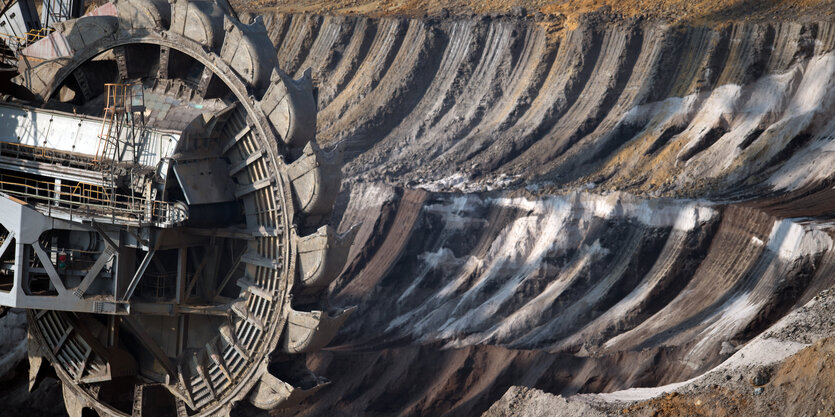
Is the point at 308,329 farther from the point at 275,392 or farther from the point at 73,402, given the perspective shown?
the point at 73,402

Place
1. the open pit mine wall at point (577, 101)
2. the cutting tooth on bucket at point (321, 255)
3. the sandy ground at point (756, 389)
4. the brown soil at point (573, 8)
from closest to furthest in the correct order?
the sandy ground at point (756, 389) → the cutting tooth on bucket at point (321, 255) → the open pit mine wall at point (577, 101) → the brown soil at point (573, 8)

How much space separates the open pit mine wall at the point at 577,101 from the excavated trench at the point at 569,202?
0.07 meters

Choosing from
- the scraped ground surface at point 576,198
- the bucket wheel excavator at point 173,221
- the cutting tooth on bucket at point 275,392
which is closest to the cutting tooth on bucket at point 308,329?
the bucket wheel excavator at point 173,221

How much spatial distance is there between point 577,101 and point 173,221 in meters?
18.3

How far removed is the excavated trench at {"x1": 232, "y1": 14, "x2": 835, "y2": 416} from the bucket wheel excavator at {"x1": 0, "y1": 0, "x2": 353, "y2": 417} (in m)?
3.42

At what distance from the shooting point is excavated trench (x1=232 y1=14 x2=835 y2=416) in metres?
19.0

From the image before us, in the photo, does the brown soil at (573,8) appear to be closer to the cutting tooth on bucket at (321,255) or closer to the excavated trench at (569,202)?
the excavated trench at (569,202)

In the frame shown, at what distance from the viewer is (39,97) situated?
18.6m

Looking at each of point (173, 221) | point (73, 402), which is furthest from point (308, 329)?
point (73, 402)

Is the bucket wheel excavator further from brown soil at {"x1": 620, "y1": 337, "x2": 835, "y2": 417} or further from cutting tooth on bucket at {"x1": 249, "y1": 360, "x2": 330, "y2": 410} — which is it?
brown soil at {"x1": 620, "y1": 337, "x2": 835, "y2": 417}

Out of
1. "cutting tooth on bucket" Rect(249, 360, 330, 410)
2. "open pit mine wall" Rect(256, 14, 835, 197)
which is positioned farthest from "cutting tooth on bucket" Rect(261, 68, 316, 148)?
"open pit mine wall" Rect(256, 14, 835, 197)

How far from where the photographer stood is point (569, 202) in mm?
24672

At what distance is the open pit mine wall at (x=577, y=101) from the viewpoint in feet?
82.2

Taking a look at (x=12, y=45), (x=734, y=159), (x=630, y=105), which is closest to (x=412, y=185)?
(x=630, y=105)
